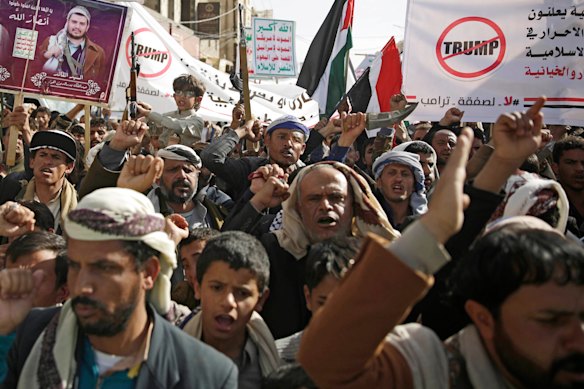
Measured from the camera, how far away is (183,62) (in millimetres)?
9500

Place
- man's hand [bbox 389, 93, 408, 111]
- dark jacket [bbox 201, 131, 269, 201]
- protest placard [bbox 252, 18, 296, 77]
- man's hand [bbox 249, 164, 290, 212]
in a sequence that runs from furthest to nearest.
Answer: protest placard [bbox 252, 18, 296, 77] → man's hand [bbox 389, 93, 408, 111] → dark jacket [bbox 201, 131, 269, 201] → man's hand [bbox 249, 164, 290, 212]

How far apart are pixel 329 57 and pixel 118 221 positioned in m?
5.94

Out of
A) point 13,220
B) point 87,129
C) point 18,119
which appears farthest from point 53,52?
point 13,220

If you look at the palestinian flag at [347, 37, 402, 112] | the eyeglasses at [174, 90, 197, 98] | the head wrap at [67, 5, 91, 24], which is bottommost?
the eyeglasses at [174, 90, 197, 98]

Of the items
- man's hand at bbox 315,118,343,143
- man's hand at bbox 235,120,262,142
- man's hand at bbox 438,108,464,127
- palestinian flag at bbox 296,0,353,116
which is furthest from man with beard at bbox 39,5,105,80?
man's hand at bbox 438,108,464,127

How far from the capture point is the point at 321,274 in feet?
8.96

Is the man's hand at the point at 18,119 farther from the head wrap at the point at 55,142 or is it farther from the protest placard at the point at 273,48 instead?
the protest placard at the point at 273,48

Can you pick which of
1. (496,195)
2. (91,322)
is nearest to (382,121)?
(496,195)

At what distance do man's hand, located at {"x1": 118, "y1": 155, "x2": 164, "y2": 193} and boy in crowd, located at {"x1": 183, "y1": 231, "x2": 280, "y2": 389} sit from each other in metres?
0.49

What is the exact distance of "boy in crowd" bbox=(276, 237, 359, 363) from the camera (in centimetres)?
266

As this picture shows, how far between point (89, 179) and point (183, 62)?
6.29 m

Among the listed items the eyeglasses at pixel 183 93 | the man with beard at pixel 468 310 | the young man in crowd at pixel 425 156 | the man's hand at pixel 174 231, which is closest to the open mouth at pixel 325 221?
the man's hand at pixel 174 231

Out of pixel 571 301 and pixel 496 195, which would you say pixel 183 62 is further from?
pixel 571 301

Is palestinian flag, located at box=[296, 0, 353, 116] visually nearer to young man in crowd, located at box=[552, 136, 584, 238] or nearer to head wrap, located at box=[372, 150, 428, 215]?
head wrap, located at box=[372, 150, 428, 215]
